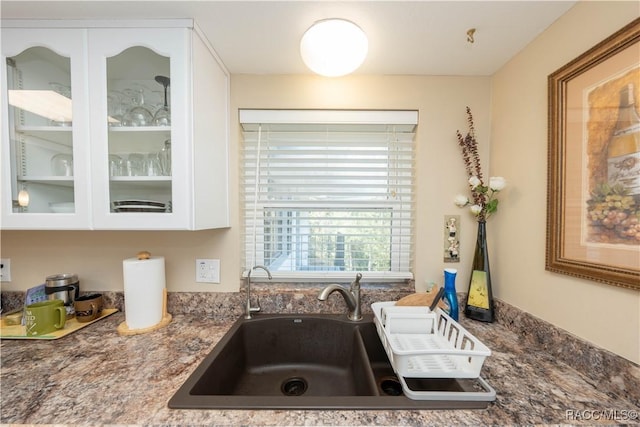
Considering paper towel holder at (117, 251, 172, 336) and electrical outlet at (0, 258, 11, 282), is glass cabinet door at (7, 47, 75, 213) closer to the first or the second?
Result: paper towel holder at (117, 251, 172, 336)

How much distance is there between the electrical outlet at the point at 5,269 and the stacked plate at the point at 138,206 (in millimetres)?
928

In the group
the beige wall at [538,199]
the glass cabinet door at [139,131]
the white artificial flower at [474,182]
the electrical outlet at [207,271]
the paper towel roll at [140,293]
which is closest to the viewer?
the beige wall at [538,199]

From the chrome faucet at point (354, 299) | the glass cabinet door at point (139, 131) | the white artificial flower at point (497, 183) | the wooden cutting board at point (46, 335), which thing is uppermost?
the glass cabinet door at point (139, 131)

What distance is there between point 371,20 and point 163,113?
863 mm

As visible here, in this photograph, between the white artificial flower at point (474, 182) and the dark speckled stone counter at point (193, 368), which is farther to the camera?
the white artificial flower at point (474, 182)

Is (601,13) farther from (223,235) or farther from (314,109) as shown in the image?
(223,235)

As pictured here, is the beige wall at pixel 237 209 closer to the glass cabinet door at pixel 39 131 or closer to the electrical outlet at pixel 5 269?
the electrical outlet at pixel 5 269

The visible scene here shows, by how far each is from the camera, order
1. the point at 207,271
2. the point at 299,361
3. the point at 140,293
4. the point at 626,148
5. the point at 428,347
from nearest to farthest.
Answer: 1. the point at 626,148
2. the point at 428,347
3. the point at 140,293
4. the point at 299,361
5. the point at 207,271

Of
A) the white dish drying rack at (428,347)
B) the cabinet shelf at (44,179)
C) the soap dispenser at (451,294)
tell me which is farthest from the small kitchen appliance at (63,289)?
the soap dispenser at (451,294)

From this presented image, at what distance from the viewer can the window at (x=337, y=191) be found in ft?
4.28

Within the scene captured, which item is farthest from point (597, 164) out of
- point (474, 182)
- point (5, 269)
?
point (5, 269)

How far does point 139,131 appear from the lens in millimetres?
967

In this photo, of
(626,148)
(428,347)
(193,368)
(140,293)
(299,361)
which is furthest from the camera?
(299,361)

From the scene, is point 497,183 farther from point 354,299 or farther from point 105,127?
point 105,127
